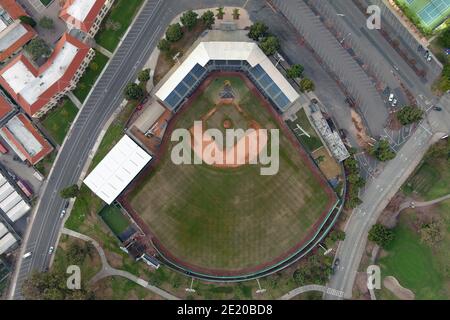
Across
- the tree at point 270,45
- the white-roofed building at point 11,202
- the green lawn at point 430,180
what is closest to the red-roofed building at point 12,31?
the white-roofed building at point 11,202

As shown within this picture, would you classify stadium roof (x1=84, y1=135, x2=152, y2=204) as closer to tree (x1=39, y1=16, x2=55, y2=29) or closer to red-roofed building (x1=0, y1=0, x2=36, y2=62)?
tree (x1=39, y1=16, x2=55, y2=29)

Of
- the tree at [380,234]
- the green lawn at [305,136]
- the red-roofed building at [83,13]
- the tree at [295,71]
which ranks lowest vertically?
the tree at [380,234]

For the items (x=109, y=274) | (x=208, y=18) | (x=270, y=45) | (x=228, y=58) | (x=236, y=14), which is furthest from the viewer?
(x=109, y=274)

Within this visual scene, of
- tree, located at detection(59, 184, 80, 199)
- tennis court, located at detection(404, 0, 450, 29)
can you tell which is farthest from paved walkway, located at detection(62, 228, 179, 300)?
tennis court, located at detection(404, 0, 450, 29)

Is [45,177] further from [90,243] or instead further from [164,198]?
[164,198]

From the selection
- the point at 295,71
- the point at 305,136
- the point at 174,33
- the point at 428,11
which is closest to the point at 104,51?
the point at 174,33

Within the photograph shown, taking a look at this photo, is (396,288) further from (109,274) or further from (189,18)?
(189,18)

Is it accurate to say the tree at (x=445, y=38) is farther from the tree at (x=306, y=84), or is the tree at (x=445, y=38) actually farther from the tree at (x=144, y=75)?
the tree at (x=144, y=75)
